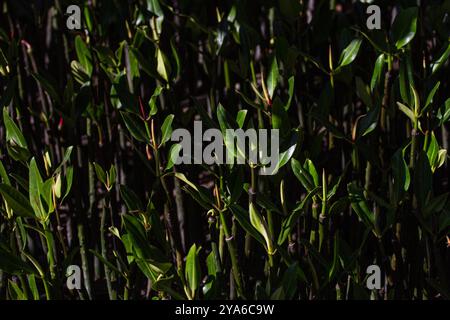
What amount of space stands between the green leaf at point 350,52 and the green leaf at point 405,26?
75mm

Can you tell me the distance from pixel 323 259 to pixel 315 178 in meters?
0.13

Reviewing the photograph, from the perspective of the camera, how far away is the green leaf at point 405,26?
132 cm

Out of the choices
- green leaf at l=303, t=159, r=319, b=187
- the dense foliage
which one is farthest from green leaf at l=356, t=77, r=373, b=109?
green leaf at l=303, t=159, r=319, b=187

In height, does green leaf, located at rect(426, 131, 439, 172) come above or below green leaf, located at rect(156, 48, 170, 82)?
below

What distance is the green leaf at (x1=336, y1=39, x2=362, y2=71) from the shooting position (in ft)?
4.35

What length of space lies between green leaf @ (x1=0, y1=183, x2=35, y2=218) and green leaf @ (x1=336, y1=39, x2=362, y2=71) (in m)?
0.60

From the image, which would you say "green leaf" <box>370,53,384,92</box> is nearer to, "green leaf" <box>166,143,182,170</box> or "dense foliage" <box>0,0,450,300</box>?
"dense foliage" <box>0,0,450,300</box>

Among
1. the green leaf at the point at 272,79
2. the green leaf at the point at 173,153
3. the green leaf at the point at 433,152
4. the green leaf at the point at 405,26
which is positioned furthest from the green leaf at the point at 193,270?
the green leaf at the point at 405,26

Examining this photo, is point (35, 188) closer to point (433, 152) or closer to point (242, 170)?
point (242, 170)

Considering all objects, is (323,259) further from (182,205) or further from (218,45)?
(218,45)

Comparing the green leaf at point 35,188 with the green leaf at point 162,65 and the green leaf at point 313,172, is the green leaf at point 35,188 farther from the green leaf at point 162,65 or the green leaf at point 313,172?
the green leaf at point 313,172

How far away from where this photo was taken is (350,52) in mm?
1342

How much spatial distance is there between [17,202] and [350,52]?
2.06 ft

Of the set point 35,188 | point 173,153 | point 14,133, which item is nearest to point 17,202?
point 35,188
